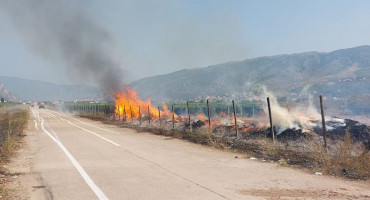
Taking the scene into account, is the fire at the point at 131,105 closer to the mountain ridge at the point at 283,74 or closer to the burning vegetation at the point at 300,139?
the burning vegetation at the point at 300,139

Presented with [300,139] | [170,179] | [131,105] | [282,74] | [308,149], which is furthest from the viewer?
[282,74]

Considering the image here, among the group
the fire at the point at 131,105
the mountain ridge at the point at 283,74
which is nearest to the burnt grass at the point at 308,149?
the fire at the point at 131,105

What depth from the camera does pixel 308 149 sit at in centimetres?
1234

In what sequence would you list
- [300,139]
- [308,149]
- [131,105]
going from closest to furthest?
[308,149]
[300,139]
[131,105]

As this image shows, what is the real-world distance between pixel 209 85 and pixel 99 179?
553ft

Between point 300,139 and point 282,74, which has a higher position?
point 282,74

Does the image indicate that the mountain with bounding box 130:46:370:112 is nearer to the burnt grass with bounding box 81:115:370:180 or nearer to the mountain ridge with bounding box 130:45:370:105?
the mountain ridge with bounding box 130:45:370:105

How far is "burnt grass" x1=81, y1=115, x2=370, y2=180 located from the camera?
8.95 m

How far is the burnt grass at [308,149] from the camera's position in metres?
8.95

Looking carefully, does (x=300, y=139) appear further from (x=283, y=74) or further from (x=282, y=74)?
(x=283, y=74)

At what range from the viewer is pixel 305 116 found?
18.0 meters

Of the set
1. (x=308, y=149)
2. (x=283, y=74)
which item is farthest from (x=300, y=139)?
(x=283, y=74)

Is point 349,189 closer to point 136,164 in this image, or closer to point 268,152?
point 268,152

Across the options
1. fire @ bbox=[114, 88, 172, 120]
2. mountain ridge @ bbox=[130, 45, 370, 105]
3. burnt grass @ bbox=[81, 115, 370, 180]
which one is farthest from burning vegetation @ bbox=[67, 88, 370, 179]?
mountain ridge @ bbox=[130, 45, 370, 105]
